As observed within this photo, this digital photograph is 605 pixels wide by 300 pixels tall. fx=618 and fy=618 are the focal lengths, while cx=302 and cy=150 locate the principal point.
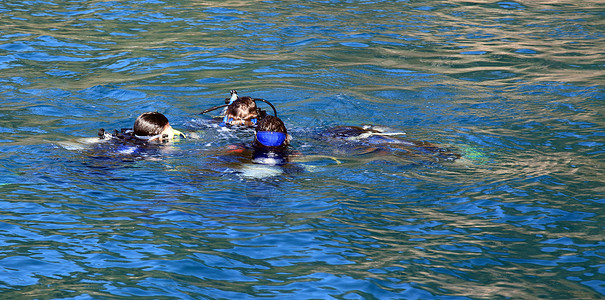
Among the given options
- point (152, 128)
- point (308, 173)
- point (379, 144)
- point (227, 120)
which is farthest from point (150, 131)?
point (379, 144)

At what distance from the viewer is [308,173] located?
253 inches

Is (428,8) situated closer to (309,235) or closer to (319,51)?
(319,51)

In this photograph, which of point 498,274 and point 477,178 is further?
point 477,178

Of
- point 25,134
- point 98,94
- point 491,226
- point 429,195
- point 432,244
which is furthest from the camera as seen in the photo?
point 98,94

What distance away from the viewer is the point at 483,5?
1712 cm

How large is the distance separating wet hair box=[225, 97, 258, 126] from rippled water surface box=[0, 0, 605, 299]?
0.74 ft

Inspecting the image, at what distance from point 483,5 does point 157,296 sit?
50.0 feet

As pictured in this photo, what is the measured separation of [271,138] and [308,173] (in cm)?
66

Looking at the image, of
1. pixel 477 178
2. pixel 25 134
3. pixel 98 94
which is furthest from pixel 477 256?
pixel 98 94

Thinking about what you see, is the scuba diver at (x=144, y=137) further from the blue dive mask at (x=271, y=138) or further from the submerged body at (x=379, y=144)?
the submerged body at (x=379, y=144)

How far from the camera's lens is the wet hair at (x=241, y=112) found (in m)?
8.11

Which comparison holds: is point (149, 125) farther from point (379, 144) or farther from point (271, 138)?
point (379, 144)

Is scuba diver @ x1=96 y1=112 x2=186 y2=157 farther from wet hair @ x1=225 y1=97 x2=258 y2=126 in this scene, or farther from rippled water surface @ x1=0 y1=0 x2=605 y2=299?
wet hair @ x1=225 y1=97 x2=258 y2=126

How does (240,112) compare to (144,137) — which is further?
(240,112)
